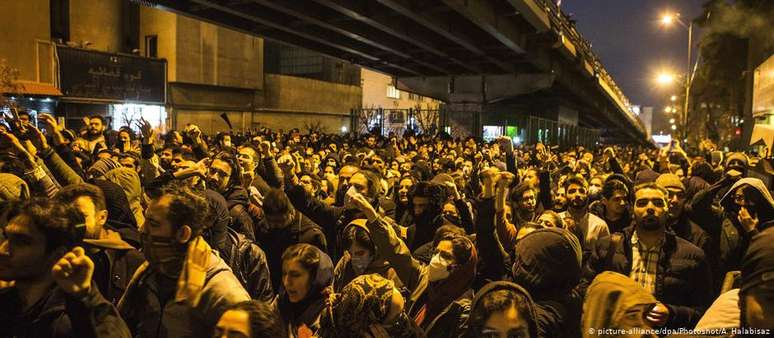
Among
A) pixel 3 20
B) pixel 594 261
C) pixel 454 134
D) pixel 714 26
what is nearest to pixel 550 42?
pixel 454 134

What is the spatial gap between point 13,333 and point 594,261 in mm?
3444

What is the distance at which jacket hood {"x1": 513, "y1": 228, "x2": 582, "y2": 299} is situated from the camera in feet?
9.14

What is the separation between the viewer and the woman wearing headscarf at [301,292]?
10.4 ft

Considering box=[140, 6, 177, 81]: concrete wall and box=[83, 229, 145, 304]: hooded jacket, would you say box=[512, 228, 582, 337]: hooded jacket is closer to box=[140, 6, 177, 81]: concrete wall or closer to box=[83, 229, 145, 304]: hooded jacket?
box=[83, 229, 145, 304]: hooded jacket

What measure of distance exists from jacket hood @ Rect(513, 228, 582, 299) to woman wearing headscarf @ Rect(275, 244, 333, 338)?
1.08m

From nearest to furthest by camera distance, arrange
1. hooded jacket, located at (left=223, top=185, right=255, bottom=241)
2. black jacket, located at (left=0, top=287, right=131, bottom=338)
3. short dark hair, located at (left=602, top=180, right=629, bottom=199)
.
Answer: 1. black jacket, located at (left=0, top=287, right=131, bottom=338)
2. hooded jacket, located at (left=223, top=185, right=255, bottom=241)
3. short dark hair, located at (left=602, top=180, right=629, bottom=199)

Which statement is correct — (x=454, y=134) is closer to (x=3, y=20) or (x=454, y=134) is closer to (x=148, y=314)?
(x=3, y=20)

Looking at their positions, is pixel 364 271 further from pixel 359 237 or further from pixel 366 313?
pixel 366 313

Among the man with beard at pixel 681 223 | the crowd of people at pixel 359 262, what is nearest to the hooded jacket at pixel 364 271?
the crowd of people at pixel 359 262

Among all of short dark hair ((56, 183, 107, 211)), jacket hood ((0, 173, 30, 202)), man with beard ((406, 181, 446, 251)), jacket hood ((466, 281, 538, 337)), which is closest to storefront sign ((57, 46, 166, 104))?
jacket hood ((0, 173, 30, 202))

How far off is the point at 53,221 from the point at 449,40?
19.8m

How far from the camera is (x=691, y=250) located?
3.64 meters

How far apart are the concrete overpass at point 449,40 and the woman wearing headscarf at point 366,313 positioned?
12.9 m

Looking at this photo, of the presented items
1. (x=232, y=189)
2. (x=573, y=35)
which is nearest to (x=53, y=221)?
(x=232, y=189)
